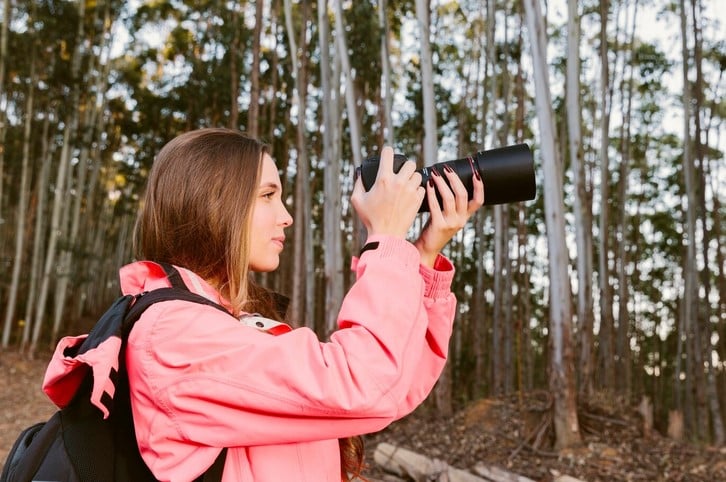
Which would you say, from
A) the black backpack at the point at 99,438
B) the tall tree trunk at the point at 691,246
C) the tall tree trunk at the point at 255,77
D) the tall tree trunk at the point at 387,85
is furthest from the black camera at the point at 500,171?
the tall tree trunk at the point at 691,246

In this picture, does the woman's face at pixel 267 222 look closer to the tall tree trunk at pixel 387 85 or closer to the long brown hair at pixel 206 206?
the long brown hair at pixel 206 206

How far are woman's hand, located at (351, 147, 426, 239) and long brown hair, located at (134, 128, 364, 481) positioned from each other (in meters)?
0.18

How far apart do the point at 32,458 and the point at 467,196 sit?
0.77m

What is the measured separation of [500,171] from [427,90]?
5262 mm

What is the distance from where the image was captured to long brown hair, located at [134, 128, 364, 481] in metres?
0.99

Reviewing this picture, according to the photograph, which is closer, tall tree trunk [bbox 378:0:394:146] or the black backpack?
the black backpack

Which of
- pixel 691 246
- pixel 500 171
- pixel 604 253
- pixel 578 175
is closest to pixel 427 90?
pixel 578 175

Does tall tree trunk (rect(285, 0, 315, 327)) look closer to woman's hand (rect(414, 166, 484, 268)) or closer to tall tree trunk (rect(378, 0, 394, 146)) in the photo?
tall tree trunk (rect(378, 0, 394, 146))

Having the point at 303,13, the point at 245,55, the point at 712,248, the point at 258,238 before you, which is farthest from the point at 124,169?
the point at 258,238

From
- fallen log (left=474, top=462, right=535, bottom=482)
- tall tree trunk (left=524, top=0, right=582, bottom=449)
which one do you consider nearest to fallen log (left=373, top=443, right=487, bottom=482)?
fallen log (left=474, top=462, right=535, bottom=482)

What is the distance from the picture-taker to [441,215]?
110 centimetres

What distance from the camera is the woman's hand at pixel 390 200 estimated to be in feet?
3.23

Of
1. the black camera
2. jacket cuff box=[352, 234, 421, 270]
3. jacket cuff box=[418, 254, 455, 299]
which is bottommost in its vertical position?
jacket cuff box=[418, 254, 455, 299]

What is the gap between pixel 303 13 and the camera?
1069 cm
